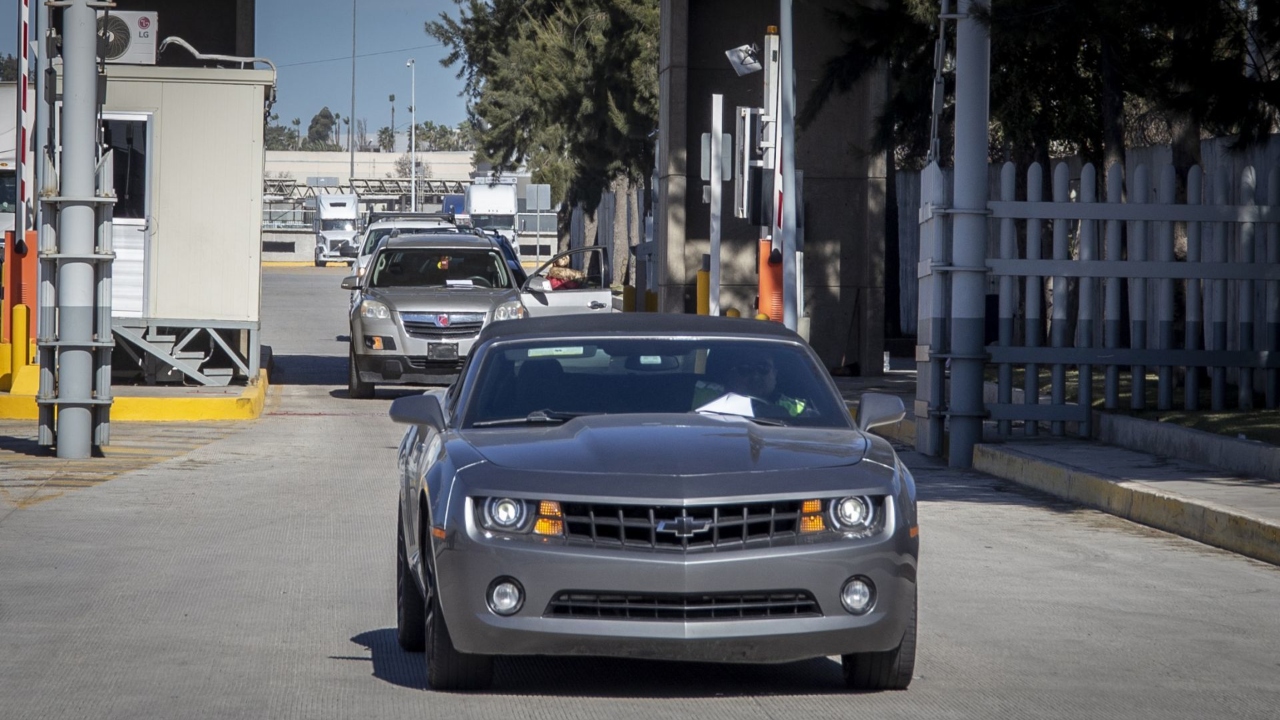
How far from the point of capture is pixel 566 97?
4344cm

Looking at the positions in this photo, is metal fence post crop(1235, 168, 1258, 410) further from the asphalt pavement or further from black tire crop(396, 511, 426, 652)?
black tire crop(396, 511, 426, 652)

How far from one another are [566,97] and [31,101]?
2502 centimetres

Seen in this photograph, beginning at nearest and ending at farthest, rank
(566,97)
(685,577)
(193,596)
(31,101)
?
(685,577)
(193,596)
(31,101)
(566,97)

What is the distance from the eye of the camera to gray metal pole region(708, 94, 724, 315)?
2033 centimetres

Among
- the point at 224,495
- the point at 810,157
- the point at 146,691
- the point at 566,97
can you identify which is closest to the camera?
the point at 146,691

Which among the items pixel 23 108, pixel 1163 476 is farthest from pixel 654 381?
pixel 23 108

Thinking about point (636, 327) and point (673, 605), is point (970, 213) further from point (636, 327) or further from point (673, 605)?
point (673, 605)

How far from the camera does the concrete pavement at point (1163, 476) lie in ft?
32.8

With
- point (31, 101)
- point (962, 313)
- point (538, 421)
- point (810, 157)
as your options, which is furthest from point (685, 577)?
point (810, 157)

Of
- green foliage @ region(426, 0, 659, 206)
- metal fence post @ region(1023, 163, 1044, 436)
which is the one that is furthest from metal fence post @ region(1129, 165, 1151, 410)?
green foliage @ region(426, 0, 659, 206)

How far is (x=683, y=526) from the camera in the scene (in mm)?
5520

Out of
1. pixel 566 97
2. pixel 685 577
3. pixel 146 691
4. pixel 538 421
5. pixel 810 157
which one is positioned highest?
pixel 566 97

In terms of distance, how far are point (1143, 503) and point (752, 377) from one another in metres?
5.08

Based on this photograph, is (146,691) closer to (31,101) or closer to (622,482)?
(622,482)
